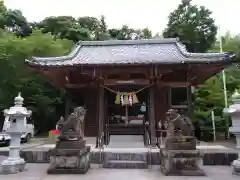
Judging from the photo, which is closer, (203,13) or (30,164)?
→ (30,164)

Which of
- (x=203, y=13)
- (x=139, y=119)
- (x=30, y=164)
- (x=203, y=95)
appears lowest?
(x=30, y=164)

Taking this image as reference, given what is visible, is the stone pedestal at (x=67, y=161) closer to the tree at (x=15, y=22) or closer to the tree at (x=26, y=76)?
the tree at (x=26, y=76)

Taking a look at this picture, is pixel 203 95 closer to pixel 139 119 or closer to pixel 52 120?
pixel 139 119

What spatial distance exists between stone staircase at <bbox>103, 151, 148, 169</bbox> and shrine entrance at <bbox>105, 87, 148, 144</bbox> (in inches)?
84.3

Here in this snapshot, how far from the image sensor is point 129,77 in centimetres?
1155

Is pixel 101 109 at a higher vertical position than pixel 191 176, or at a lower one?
higher

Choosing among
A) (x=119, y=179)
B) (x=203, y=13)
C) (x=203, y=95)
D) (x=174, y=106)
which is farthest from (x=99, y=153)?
(x=203, y=13)

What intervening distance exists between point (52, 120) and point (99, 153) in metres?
14.9

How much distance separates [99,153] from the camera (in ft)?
30.2

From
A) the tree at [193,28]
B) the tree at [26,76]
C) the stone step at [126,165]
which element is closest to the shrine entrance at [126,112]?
the stone step at [126,165]

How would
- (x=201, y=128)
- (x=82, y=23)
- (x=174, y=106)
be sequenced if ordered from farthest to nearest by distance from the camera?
(x=82, y=23) → (x=201, y=128) → (x=174, y=106)

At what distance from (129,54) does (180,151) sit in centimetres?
762

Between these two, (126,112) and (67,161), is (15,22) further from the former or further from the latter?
(67,161)

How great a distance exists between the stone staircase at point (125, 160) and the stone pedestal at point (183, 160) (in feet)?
4.60
